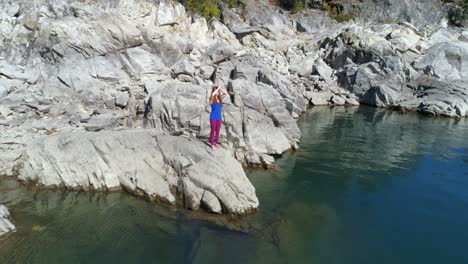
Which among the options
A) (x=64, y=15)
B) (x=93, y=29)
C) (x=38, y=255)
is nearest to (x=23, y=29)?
(x=64, y=15)

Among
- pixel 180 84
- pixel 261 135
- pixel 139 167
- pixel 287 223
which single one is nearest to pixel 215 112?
pixel 139 167

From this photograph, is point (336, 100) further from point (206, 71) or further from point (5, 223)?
point (5, 223)

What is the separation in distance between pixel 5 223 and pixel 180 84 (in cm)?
1239

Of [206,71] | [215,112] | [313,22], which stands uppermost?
[313,22]

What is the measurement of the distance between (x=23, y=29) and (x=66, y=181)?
A: 1862 cm

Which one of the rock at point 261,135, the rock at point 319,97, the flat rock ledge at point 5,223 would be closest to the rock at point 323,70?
the rock at point 319,97

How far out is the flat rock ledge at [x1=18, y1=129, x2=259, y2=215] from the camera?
47.5 feet

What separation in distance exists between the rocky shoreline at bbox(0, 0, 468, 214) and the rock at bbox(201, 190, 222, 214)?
49 millimetres

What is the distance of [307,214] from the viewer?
48.3 ft

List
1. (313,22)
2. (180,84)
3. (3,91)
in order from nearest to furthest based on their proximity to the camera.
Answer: (180,84), (3,91), (313,22)

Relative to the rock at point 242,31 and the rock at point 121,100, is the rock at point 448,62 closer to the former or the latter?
the rock at point 242,31

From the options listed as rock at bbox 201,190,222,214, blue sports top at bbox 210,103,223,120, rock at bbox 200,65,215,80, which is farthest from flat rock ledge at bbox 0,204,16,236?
rock at bbox 200,65,215,80

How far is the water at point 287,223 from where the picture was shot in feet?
38.1

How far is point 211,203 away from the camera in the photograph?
13.9m
